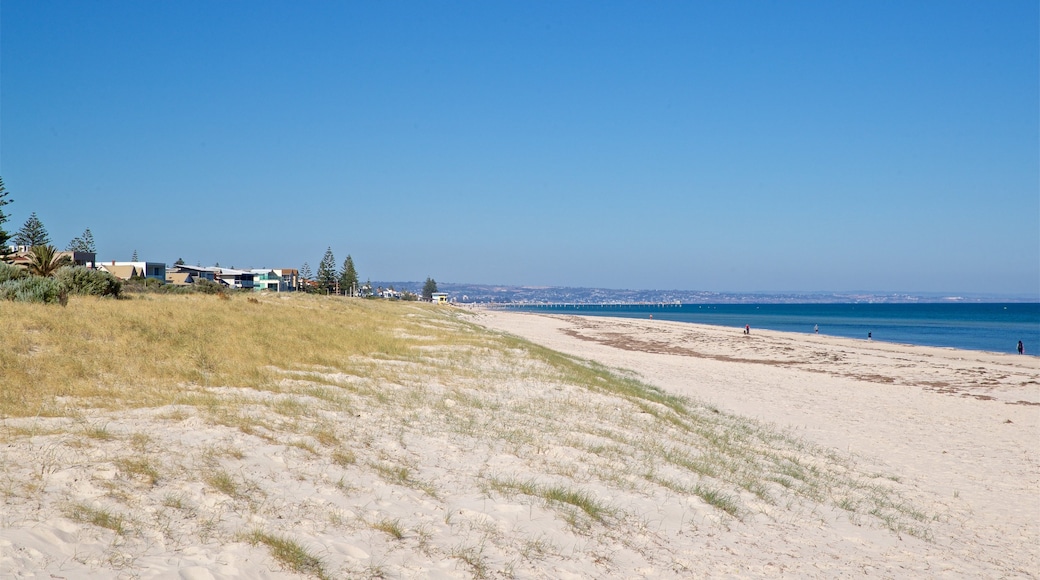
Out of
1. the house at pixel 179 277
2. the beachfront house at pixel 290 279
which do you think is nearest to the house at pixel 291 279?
the beachfront house at pixel 290 279

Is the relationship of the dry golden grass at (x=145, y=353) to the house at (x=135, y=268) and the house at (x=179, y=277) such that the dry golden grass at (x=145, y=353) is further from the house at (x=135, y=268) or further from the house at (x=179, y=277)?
the house at (x=179, y=277)

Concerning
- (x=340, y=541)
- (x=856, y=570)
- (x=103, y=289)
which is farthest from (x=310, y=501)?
(x=103, y=289)

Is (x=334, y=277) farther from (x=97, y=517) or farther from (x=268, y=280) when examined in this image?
(x=97, y=517)

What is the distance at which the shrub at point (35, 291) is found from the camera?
641 inches

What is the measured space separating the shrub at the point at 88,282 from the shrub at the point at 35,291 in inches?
149

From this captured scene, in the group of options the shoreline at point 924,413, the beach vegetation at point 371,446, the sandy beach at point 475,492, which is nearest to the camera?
the sandy beach at point 475,492

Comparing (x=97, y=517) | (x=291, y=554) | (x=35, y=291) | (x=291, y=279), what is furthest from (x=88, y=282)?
(x=291, y=279)

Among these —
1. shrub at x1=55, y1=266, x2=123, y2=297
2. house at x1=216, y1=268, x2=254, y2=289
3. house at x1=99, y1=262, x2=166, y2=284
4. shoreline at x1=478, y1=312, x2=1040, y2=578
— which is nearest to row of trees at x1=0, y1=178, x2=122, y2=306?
shrub at x1=55, y1=266, x2=123, y2=297

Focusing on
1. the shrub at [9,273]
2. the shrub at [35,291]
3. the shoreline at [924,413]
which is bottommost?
the shoreline at [924,413]

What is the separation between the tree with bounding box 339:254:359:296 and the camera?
124m

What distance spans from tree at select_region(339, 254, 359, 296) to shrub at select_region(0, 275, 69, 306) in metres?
106

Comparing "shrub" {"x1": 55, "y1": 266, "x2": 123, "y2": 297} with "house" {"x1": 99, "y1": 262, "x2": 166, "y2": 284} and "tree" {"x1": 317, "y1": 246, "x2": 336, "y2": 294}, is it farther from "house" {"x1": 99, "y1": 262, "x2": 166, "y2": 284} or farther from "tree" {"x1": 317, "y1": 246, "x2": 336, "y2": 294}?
"tree" {"x1": 317, "y1": 246, "x2": 336, "y2": 294}

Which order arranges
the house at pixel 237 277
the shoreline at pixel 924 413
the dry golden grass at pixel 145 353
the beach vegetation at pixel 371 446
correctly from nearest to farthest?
the beach vegetation at pixel 371 446 → the dry golden grass at pixel 145 353 → the shoreline at pixel 924 413 → the house at pixel 237 277

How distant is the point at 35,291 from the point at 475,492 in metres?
14.9
